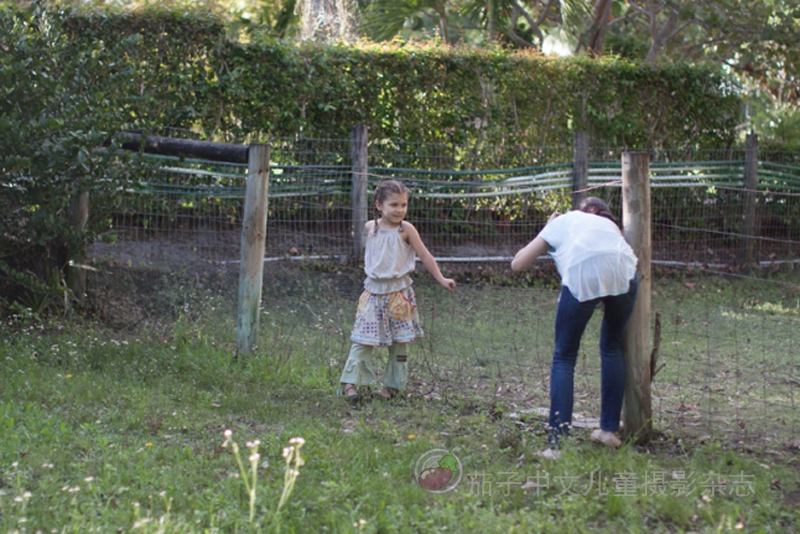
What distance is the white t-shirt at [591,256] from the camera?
12.5ft

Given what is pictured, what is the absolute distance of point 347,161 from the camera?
9.27 metres

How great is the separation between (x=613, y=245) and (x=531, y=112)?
23.3ft

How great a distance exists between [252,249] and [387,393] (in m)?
1.54

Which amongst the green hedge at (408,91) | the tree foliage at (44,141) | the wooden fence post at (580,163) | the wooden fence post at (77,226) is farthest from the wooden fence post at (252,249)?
the wooden fence post at (580,163)

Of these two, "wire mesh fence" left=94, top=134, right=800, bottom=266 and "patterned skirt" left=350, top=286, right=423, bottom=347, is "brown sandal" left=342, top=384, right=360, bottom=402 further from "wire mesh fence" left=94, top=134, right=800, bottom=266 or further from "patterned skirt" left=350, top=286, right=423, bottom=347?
"wire mesh fence" left=94, top=134, right=800, bottom=266

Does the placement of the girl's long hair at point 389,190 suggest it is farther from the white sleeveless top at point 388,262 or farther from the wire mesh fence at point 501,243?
the wire mesh fence at point 501,243

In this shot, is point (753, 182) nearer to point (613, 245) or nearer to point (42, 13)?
point (613, 245)

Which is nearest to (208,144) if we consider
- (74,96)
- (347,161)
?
(74,96)

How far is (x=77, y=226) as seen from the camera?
6441mm

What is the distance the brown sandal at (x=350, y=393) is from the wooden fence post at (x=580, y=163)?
571cm

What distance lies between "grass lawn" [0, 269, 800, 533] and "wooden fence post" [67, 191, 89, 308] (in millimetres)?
250

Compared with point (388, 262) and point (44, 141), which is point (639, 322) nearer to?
point (388, 262)

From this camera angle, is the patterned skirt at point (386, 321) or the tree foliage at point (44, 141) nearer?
the patterned skirt at point (386, 321)

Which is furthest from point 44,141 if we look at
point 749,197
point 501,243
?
point 749,197
